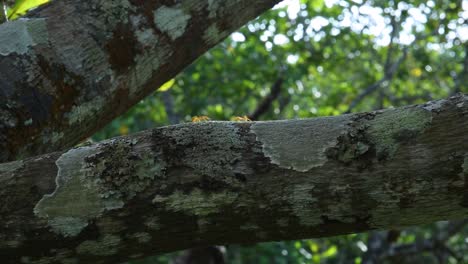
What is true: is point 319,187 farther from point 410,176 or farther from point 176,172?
point 176,172

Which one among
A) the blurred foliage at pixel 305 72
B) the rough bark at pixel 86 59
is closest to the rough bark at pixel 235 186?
the rough bark at pixel 86 59

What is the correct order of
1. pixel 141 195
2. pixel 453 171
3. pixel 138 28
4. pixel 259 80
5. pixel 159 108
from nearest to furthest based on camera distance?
pixel 453 171
pixel 141 195
pixel 138 28
pixel 259 80
pixel 159 108

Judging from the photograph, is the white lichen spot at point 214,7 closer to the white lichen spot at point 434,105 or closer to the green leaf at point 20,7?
the green leaf at point 20,7

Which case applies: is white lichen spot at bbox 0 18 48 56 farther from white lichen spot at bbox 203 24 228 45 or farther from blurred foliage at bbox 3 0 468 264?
blurred foliage at bbox 3 0 468 264

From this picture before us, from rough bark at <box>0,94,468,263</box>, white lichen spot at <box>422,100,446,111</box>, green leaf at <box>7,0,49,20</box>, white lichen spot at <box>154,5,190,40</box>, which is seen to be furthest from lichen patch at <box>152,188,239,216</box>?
green leaf at <box>7,0,49,20</box>

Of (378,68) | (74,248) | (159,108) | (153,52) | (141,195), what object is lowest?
(74,248)

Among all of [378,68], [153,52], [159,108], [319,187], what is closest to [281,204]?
[319,187]

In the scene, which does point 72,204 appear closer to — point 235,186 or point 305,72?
point 235,186
